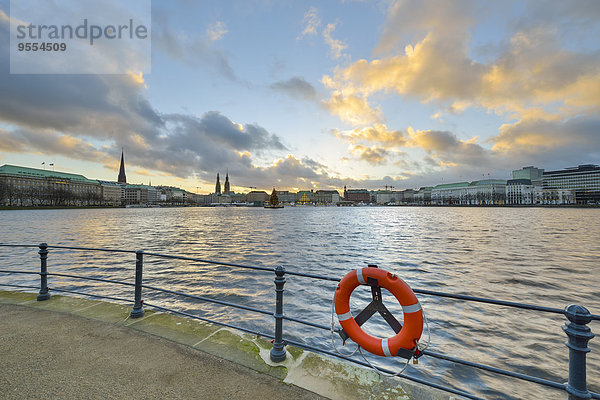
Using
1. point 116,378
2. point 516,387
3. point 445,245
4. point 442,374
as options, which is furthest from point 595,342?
point 445,245

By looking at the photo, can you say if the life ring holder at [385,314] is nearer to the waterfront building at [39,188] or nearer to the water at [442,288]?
the water at [442,288]

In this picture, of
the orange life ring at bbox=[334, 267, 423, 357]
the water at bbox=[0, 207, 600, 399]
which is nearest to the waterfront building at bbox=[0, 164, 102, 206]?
the water at bbox=[0, 207, 600, 399]

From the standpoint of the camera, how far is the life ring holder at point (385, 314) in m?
3.08

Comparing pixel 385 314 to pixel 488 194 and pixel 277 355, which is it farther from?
pixel 488 194

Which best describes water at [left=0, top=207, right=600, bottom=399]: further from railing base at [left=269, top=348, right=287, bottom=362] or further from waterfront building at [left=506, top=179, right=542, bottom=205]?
waterfront building at [left=506, top=179, right=542, bottom=205]

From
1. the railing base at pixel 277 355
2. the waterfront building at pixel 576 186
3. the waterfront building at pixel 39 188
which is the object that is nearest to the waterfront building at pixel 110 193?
the waterfront building at pixel 39 188

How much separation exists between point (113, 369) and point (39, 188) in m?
172

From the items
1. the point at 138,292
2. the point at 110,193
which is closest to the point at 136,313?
the point at 138,292

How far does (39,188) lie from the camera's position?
420 ft

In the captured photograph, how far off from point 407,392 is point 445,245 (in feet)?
79.1

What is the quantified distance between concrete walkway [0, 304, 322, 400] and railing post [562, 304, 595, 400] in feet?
7.77

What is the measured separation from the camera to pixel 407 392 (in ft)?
10.5

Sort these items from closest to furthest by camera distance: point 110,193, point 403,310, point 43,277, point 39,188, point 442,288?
1. point 403,310
2. point 43,277
3. point 442,288
4. point 39,188
5. point 110,193

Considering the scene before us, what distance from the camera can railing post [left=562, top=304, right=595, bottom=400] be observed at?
2289 mm
